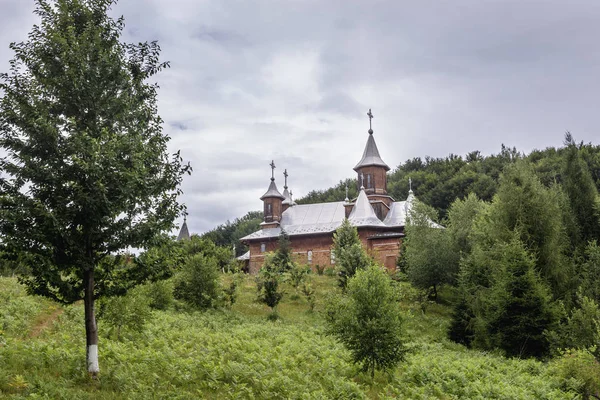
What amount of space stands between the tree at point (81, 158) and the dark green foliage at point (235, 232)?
76.2 meters

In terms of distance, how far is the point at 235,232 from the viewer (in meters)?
97.8

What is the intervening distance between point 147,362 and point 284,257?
30266mm

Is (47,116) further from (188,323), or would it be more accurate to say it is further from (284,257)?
(284,257)

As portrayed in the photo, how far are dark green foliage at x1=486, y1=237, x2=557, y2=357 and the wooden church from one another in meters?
24.7

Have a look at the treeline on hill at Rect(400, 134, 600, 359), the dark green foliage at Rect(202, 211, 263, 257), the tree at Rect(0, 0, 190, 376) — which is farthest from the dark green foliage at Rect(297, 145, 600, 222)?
the tree at Rect(0, 0, 190, 376)

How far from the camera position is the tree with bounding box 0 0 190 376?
12.2 metres

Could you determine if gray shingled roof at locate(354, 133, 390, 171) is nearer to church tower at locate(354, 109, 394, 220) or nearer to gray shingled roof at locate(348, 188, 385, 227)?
church tower at locate(354, 109, 394, 220)

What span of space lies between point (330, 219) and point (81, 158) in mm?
44403

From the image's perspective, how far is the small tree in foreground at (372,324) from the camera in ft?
54.1

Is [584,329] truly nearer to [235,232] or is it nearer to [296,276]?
[296,276]

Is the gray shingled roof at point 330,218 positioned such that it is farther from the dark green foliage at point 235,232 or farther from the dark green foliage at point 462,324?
the dark green foliage at point 235,232

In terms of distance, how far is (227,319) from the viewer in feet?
88.0

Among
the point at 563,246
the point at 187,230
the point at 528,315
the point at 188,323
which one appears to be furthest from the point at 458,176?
the point at 188,323

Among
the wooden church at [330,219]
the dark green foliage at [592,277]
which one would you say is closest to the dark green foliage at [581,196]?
the dark green foliage at [592,277]
